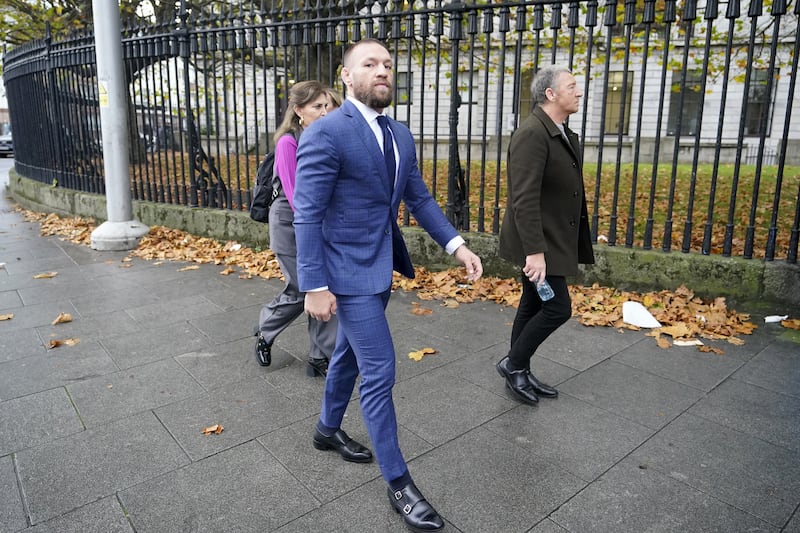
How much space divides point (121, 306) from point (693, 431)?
188 inches

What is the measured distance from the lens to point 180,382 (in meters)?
3.93

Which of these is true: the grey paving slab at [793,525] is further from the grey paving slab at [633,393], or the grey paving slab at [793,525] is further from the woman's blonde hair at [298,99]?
the woman's blonde hair at [298,99]

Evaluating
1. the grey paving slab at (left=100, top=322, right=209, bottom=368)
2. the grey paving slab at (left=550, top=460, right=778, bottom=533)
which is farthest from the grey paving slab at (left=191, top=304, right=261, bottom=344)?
the grey paving slab at (left=550, top=460, right=778, bottom=533)

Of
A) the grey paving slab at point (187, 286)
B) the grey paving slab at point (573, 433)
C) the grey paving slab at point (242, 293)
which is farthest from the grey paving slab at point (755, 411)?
the grey paving slab at point (187, 286)

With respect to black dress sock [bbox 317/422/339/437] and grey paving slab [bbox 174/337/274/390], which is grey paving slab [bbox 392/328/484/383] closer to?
grey paving slab [bbox 174/337/274/390]

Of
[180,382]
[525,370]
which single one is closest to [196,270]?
[180,382]

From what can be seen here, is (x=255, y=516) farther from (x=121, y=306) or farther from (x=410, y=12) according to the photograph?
(x=410, y=12)

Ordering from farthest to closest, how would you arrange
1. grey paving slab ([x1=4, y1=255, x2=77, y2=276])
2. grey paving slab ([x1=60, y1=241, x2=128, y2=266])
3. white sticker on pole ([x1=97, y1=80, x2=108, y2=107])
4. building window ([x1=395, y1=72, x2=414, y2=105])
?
white sticker on pole ([x1=97, y1=80, x2=108, y2=107])
grey paving slab ([x1=60, y1=241, x2=128, y2=266])
grey paving slab ([x1=4, y1=255, x2=77, y2=276])
building window ([x1=395, y1=72, x2=414, y2=105])

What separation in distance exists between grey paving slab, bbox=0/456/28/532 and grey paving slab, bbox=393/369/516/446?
186cm

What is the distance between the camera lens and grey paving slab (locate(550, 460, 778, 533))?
253 cm

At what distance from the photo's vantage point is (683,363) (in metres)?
4.25

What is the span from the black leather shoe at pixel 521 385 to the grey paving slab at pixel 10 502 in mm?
2608

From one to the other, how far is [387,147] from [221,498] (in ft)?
5.70

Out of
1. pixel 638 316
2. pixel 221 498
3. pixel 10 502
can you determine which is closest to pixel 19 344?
pixel 10 502
